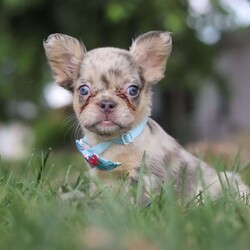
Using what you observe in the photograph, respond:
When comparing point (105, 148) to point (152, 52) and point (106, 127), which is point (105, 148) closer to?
point (106, 127)

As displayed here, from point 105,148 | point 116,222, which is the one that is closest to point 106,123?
point 105,148

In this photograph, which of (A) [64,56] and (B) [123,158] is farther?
(A) [64,56]

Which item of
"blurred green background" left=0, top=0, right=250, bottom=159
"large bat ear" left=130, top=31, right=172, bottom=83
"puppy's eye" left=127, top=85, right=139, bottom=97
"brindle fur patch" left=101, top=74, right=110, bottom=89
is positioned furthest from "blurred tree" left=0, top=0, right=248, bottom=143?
"brindle fur patch" left=101, top=74, right=110, bottom=89

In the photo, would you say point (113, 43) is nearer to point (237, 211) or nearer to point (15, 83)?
point (15, 83)

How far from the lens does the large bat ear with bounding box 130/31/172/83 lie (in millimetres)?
4754

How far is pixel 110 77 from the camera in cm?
441

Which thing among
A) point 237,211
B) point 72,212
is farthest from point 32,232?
point 237,211

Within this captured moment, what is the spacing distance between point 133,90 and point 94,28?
7.39 meters

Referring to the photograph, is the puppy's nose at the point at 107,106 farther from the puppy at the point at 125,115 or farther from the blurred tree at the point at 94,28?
the blurred tree at the point at 94,28

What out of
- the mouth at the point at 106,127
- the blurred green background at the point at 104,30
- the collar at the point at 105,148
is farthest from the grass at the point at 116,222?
the blurred green background at the point at 104,30

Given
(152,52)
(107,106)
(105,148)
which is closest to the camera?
(107,106)

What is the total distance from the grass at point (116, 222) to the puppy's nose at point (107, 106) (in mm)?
474

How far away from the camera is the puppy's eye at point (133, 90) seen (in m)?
4.46

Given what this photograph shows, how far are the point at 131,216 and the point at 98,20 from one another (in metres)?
8.85
